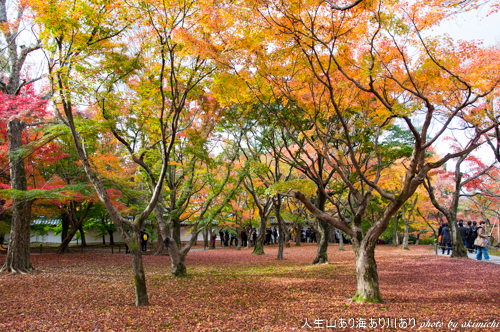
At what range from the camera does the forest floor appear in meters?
4.72

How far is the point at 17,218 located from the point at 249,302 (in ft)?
26.0

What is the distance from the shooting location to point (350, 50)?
6.89m

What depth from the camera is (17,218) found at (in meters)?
9.73

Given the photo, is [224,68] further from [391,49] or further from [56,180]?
[56,180]

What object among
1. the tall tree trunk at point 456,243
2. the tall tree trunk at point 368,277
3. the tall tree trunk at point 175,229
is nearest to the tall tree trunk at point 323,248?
the tall tree trunk at point 456,243

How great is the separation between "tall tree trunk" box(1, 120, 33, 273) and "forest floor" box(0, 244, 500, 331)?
603 mm

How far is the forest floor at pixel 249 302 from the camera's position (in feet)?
15.5

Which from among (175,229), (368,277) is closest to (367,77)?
(368,277)

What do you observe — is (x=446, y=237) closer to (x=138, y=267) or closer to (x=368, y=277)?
(x=368, y=277)

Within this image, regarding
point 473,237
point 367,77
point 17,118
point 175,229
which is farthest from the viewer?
point 473,237

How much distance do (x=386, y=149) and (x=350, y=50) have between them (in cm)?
315

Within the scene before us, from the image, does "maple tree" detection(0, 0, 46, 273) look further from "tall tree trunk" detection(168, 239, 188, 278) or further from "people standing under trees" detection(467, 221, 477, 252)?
"people standing under trees" detection(467, 221, 477, 252)

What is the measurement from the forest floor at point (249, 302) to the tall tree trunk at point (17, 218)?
1.98 ft

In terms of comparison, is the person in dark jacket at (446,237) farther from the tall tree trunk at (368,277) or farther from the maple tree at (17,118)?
the maple tree at (17,118)
